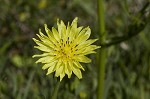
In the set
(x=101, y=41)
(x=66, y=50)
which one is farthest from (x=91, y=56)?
(x=66, y=50)

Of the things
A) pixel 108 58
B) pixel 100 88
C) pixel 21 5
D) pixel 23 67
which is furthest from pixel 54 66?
pixel 21 5

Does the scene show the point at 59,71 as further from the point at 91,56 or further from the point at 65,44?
the point at 91,56

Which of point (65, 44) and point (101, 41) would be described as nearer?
point (65, 44)

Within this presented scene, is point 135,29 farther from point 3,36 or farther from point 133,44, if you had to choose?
point 3,36

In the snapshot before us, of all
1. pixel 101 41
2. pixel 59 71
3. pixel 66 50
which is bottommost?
pixel 59 71

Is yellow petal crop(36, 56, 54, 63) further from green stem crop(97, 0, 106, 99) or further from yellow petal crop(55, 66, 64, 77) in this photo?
green stem crop(97, 0, 106, 99)

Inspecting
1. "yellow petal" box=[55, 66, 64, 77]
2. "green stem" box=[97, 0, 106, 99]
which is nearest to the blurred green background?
"green stem" box=[97, 0, 106, 99]

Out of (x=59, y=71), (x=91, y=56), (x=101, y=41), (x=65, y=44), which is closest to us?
(x=59, y=71)
